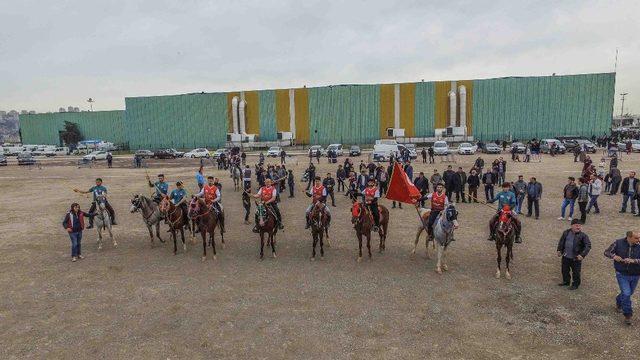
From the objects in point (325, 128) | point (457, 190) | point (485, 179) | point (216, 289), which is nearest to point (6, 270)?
point (216, 289)

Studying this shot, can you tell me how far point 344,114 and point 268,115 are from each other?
12.7 m

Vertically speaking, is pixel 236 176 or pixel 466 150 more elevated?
pixel 466 150

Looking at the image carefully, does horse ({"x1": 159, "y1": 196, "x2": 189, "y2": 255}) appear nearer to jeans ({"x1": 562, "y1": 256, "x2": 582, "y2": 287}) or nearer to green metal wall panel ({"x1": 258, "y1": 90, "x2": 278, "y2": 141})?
jeans ({"x1": 562, "y1": 256, "x2": 582, "y2": 287})

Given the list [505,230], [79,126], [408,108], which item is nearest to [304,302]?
[505,230]

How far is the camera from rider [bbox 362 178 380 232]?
1123cm

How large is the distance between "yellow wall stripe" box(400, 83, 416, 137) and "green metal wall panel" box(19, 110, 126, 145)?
55.3 meters

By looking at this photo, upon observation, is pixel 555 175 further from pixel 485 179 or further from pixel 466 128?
pixel 466 128

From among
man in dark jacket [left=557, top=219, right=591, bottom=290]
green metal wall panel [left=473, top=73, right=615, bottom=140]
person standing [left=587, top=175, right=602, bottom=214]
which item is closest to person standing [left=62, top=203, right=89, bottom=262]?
man in dark jacket [left=557, top=219, right=591, bottom=290]

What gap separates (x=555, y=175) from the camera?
2666cm

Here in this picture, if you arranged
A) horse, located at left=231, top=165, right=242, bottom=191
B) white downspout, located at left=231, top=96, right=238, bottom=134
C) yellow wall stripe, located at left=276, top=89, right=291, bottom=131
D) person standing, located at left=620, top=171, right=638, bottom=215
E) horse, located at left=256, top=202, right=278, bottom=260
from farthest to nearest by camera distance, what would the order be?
white downspout, located at left=231, top=96, right=238, bottom=134 → yellow wall stripe, located at left=276, top=89, right=291, bottom=131 → horse, located at left=231, top=165, right=242, bottom=191 → person standing, located at left=620, top=171, right=638, bottom=215 → horse, located at left=256, top=202, right=278, bottom=260

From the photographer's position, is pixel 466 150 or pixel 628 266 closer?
pixel 628 266

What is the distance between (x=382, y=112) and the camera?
60.8m

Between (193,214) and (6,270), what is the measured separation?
5546 millimetres

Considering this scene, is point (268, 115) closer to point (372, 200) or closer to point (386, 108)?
point (386, 108)
